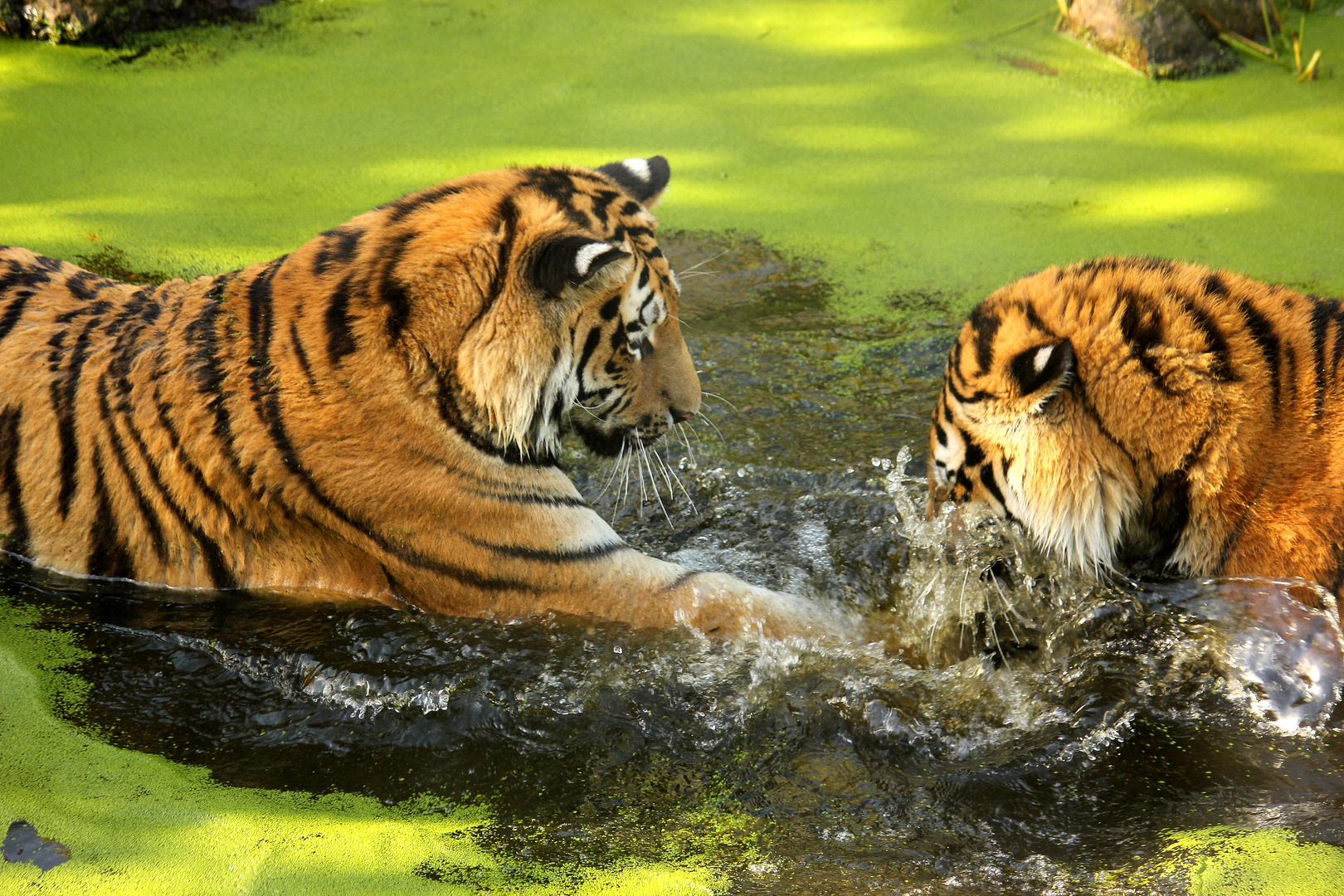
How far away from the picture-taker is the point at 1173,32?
13.3 feet

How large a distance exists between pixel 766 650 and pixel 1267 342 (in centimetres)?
100

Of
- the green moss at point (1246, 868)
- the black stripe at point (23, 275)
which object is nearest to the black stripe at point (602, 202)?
the black stripe at point (23, 275)

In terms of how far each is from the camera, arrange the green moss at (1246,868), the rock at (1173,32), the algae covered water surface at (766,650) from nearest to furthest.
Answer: the green moss at (1246,868) < the algae covered water surface at (766,650) < the rock at (1173,32)

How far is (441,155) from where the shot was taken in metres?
3.76

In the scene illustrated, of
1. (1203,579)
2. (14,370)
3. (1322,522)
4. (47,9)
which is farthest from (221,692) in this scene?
(47,9)

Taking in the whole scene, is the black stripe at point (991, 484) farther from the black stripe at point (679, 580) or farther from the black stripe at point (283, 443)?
the black stripe at point (283, 443)

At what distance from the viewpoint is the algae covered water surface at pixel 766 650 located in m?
1.41

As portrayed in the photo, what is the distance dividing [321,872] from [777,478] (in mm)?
1424

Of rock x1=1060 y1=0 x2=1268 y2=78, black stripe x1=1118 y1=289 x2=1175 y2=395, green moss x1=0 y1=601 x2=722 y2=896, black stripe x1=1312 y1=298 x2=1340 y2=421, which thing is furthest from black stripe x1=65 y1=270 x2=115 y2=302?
rock x1=1060 y1=0 x2=1268 y2=78

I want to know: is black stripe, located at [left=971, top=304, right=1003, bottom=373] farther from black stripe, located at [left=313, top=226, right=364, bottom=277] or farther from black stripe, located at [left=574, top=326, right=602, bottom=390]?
black stripe, located at [left=313, top=226, right=364, bottom=277]

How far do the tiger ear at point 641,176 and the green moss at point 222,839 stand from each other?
1303mm

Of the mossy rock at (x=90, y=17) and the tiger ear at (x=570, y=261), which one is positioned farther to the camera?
the mossy rock at (x=90, y=17)

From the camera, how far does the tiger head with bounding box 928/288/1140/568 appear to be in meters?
1.67

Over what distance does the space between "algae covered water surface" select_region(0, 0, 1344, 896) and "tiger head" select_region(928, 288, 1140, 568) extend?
13 centimetres
